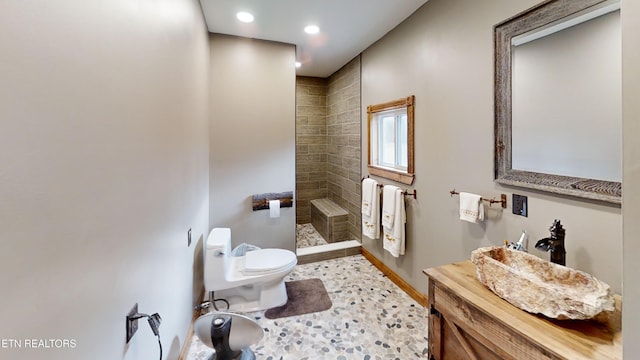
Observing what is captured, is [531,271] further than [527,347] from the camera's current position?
Yes

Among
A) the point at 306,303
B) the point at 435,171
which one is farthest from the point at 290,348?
the point at 435,171

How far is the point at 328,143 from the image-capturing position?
15.4 feet

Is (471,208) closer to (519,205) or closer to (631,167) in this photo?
(519,205)

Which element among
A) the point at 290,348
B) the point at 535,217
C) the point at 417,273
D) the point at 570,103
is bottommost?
the point at 290,348

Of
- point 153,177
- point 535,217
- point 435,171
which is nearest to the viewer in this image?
point 153,177

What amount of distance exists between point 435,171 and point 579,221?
1.01 metres

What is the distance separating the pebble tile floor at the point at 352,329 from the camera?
1.87 meters

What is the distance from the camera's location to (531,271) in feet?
4.33

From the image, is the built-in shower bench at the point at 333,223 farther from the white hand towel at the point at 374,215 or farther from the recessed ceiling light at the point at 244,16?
the recessed ceiling light at the point at 244,16

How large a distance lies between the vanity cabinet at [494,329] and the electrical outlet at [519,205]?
0.44 m

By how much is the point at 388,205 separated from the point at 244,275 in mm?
1435

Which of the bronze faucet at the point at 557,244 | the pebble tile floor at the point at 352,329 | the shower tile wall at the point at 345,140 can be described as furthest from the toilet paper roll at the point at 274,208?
the bronze faucet at the point at 557,244

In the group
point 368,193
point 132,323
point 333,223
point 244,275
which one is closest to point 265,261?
point 244,275

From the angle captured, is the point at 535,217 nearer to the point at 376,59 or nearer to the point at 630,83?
the point at 630,83
